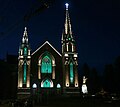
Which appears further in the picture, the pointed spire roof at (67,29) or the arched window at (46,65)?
the pointed spire roof at (67,29)

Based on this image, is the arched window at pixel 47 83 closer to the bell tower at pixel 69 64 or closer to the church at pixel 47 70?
the church at pixel 47 70

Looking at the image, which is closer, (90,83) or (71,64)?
(71,64)

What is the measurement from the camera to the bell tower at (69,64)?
5869 cm

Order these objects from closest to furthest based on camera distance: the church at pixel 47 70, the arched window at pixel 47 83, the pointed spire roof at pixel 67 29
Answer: the church at pixel 47 70
the arched window at pixel 47 83
the pointed spire roof at pixel 67 29

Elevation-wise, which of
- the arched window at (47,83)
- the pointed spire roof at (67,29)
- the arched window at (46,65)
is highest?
the pointed spire roof at (67,29)

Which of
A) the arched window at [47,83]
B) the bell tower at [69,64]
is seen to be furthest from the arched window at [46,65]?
the bell tower at [69,64]

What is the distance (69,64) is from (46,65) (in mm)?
5465

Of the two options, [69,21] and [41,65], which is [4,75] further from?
[69,21]

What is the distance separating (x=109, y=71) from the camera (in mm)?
62094

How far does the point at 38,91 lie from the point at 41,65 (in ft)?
20.1

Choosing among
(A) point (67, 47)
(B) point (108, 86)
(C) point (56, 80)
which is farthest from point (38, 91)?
(B) point (108, 86)

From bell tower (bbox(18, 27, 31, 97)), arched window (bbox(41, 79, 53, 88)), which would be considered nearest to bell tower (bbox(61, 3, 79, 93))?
arched window (bbox(41, 79, 53, 88))

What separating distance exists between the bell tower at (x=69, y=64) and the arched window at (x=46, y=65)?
11.0 ft

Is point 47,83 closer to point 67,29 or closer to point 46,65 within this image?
point 46,65
